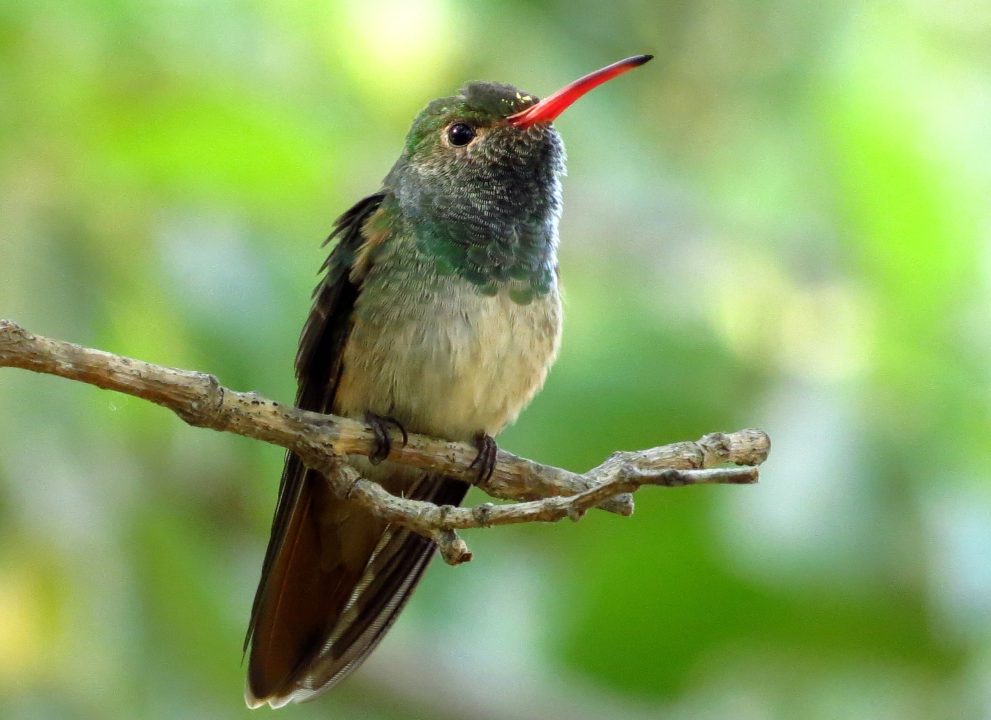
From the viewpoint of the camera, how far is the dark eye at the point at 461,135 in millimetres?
4172

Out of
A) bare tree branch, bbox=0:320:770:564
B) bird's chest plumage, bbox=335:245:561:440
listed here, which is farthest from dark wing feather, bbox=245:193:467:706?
bare tree branch, bbox=0:320:770:564

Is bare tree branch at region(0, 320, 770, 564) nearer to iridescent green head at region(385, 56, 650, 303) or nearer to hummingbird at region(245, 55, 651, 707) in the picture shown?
hummingbird at region(245, 55, 651, 707)

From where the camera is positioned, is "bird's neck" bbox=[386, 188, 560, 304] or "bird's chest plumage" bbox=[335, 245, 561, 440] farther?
"bird's neck" bbox=[386, 188, 560, 304]

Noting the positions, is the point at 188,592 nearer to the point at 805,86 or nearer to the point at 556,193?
the point at 556,193

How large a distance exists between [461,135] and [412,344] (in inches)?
34.3

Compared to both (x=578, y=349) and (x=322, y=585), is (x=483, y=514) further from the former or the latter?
(x=578, y=349)

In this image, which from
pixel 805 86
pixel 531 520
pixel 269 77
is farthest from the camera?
pixel 805 86

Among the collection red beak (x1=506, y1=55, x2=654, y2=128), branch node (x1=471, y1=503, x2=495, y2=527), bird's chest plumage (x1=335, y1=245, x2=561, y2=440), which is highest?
red beak (x1=506, y1=55, x2=654, y2=128)

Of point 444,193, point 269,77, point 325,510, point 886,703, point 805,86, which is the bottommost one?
point 325,510

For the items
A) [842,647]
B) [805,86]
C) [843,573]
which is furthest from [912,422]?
[805,86]

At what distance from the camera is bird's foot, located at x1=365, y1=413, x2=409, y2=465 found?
10.6ft

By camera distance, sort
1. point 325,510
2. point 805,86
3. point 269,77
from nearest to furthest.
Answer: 1. point 325,510
2. point 269,77
3. point 805,86

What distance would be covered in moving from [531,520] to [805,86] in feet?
11.1

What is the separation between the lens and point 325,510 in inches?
155
